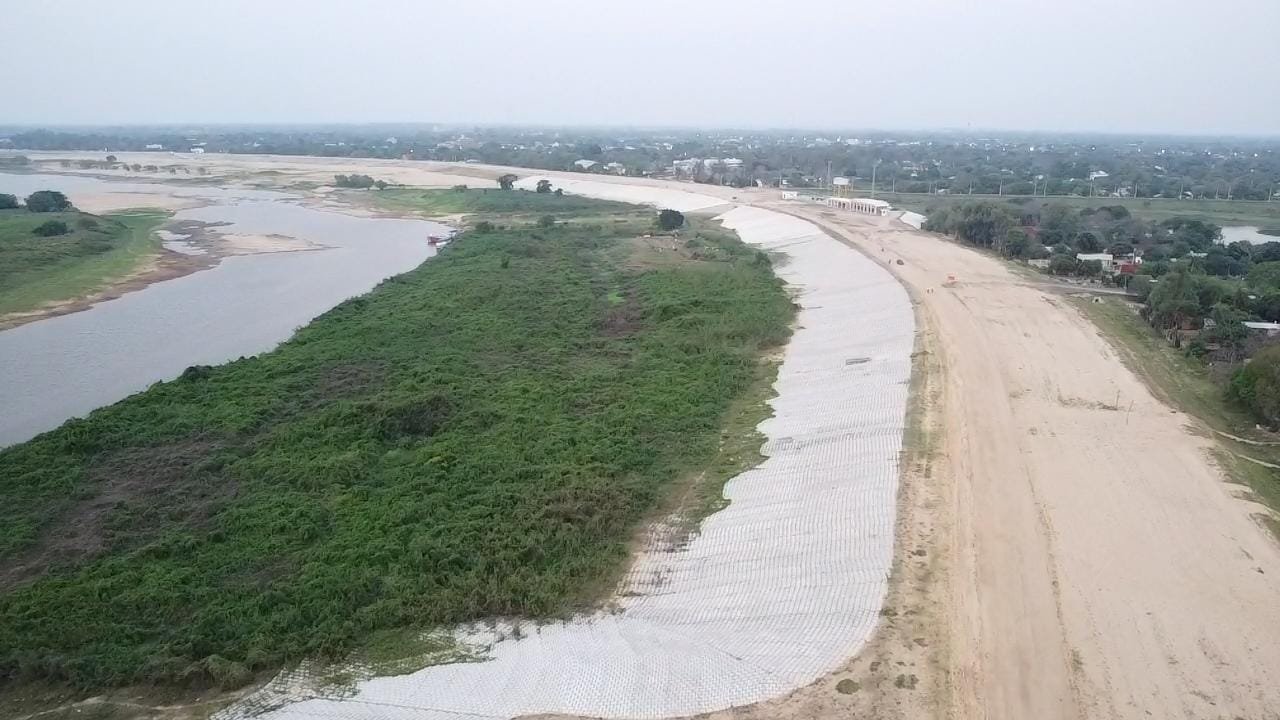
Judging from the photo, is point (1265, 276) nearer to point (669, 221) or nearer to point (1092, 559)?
point (1092, 559)

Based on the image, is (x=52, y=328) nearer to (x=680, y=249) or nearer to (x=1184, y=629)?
(x=680, y=249)

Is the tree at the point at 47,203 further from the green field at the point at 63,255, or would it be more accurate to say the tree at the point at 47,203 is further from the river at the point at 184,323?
the river at the point at 184,323

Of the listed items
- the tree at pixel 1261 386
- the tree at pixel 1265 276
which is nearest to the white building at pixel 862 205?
the tree at pixel 1265 276

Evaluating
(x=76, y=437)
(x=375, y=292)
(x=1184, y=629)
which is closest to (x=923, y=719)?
(x=1184, y=629)

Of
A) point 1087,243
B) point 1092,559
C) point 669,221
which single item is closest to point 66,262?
point 669,221

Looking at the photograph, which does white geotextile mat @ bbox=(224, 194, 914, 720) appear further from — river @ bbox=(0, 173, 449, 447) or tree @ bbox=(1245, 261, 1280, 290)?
tree @ bbox=(1245, 261, 1280, 290)
